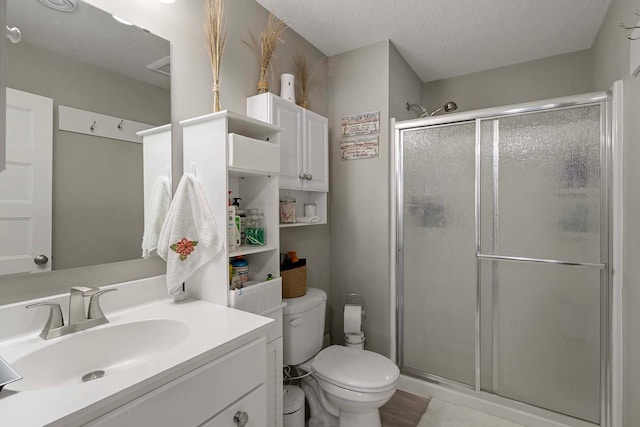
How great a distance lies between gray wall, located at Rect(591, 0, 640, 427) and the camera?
139 cm

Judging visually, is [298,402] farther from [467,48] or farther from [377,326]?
[467,48]

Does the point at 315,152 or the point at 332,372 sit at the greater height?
the point at 315,152

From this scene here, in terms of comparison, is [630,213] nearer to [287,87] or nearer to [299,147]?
[299,147]

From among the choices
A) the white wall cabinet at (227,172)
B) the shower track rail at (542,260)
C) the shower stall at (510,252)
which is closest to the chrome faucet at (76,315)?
the white wall cabinet at (227,172)

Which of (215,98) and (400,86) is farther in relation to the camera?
(400,86)

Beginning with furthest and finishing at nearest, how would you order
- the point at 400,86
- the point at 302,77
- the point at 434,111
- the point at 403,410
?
1. the point at 434,111
2. the point at 400,86
3. the point at 302,77
4. the point at 403,410

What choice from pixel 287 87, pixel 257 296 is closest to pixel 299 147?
pixel 287 87

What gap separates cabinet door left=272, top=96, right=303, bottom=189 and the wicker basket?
1.60 ft

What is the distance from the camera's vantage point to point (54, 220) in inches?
42.0

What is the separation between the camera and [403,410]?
2.00 meters

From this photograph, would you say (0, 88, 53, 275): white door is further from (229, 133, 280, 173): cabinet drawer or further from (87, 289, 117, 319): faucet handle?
(229, 133, 280, 173): cabinet drawer

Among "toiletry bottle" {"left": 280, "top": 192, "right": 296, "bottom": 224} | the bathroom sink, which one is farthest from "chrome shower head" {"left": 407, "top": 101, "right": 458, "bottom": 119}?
the bathroom sink

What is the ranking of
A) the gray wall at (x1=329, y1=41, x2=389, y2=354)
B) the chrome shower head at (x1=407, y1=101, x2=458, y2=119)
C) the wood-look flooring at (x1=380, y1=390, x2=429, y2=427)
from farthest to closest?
the chrome shower head at (x1=407, y1=101, x2=458, y2=119) < the gray wall at (x1=329, y1=41, x2=389, y2=354) < the wood-look flooring at (x1=380, y1=390, x2=429, y2=427)

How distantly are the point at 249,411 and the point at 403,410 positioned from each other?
4.47 feet
